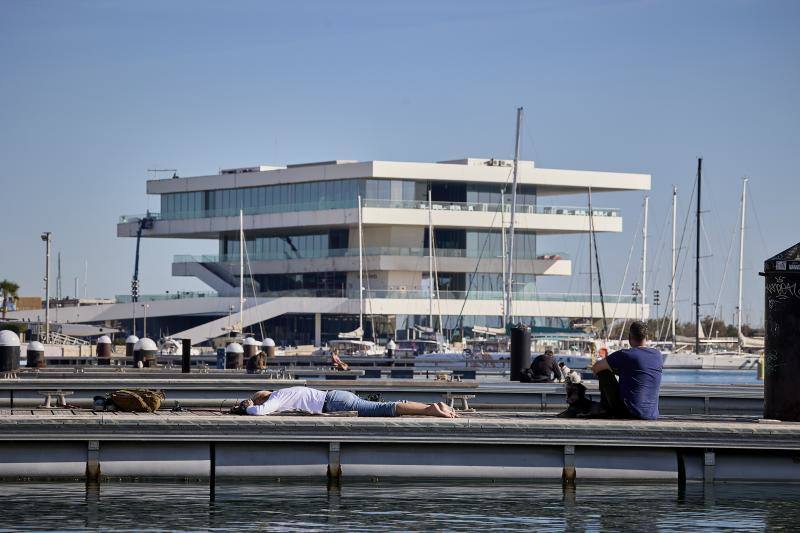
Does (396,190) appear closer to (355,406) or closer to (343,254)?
(343,254)

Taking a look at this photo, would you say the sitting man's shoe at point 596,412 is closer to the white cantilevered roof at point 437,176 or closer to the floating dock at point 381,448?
the floating dock at point 381,448

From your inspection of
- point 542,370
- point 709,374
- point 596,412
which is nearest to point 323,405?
point 596,412

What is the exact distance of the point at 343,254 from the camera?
93.7 m

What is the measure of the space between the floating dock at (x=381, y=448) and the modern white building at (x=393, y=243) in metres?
71.0

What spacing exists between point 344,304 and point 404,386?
6611cm

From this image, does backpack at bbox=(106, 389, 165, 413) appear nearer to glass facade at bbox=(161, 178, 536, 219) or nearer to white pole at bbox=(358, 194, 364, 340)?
white pole at bbox=(358, 194, 364, 340)

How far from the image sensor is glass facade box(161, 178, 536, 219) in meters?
92.0

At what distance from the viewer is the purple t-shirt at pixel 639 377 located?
55.2 feet

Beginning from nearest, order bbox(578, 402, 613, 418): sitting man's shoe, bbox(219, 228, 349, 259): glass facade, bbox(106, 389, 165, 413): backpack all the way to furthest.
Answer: bbox(578, 402, 613, 418): sitting man's shoe
bbox(106, 389, 165, 413): backpack
bbox(219, 228, 349, 259): glass facade

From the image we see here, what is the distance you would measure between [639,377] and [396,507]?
11.4 ft

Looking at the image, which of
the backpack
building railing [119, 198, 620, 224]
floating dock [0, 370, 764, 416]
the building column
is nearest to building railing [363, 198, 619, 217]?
Result: building railing [119, 198, 620, 224]

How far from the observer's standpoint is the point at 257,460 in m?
17.4

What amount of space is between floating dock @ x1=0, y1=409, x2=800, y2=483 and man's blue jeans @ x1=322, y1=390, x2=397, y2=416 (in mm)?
560

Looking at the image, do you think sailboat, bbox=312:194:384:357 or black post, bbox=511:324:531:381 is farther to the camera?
sailboat, bbox=312:194:384:357
